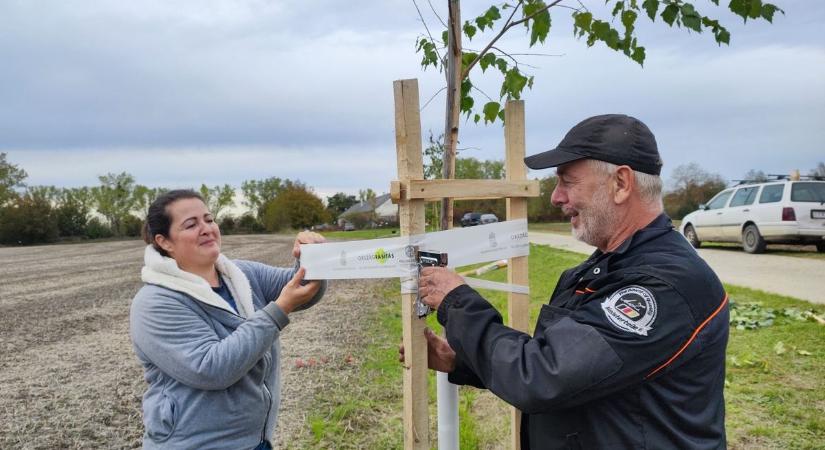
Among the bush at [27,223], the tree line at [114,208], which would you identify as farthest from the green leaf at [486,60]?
the bush at [27,223]

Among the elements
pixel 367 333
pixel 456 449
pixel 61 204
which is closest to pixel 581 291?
pixel 456 449

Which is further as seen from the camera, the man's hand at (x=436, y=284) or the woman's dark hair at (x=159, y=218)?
the woman's dark hair at (x=159, y=218)

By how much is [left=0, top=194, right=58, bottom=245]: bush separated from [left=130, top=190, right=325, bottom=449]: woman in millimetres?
70114

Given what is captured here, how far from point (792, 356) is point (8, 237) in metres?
71.6

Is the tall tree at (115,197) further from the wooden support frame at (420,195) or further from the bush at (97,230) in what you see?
the wooden support frame at (420,195)

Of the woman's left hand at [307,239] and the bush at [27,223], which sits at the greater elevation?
the woman's left hand at [307,239]

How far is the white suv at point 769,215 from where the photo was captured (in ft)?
45.6

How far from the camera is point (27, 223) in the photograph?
6072 cm

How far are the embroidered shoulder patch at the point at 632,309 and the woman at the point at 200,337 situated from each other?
135cm

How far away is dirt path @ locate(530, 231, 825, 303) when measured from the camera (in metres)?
9.37

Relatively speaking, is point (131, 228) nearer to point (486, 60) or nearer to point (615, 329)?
point (486, 60)

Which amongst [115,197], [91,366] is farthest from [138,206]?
[91,366]

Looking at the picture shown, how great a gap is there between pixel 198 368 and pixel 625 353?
1662 millimetres

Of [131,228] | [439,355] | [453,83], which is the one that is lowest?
[131,228]
